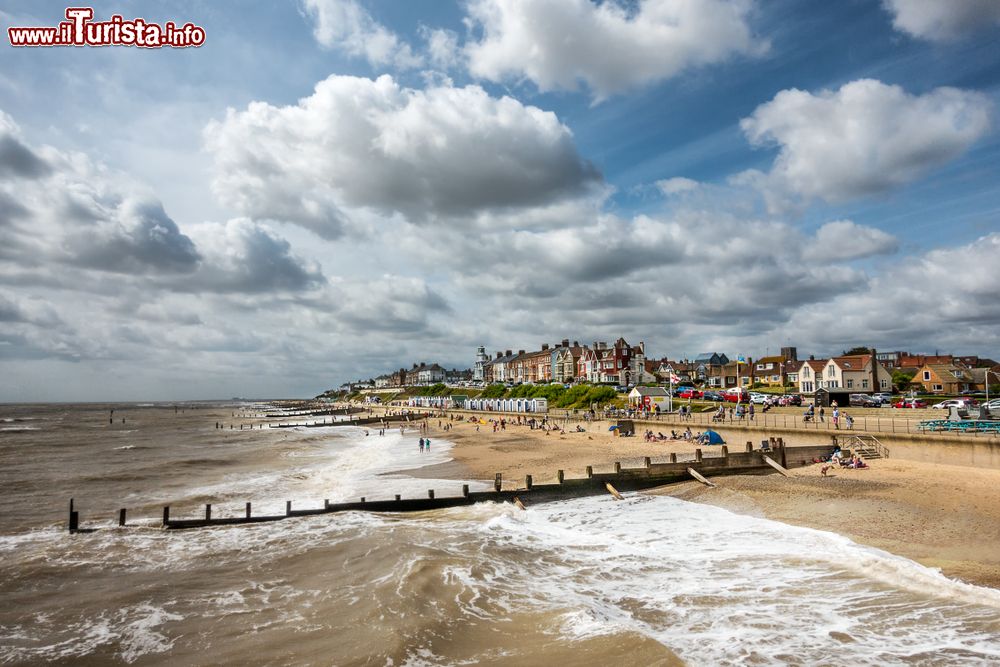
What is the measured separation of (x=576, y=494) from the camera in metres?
26.2

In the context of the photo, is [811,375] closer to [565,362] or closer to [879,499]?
[565,362]

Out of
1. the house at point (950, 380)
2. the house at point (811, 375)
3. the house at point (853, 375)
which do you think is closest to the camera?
the house at point (950, 380)

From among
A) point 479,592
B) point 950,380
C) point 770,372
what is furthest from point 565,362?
point 479,592

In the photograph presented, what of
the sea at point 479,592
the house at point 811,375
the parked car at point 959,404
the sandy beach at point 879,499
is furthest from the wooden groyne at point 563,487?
the house at point 811,375

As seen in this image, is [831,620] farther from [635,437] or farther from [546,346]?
[546,346]

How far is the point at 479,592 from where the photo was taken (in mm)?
14250

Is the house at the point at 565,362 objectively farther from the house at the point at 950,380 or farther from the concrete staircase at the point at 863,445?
the concrete staircase at the point at 863,445

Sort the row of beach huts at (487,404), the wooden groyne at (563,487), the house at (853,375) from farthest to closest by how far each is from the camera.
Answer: the row of beach huts at (487,404)
the house at (853,375)
the wooden groyne at (563,487)

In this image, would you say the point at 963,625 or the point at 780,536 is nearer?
the point at 963,625

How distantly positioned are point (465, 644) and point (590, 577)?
5.30 meters

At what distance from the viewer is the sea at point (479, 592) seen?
11.0 metres

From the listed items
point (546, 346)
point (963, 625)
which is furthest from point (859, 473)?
point (546, 346)

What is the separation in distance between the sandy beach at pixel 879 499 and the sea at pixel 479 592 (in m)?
1.46

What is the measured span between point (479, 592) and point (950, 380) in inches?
3462
